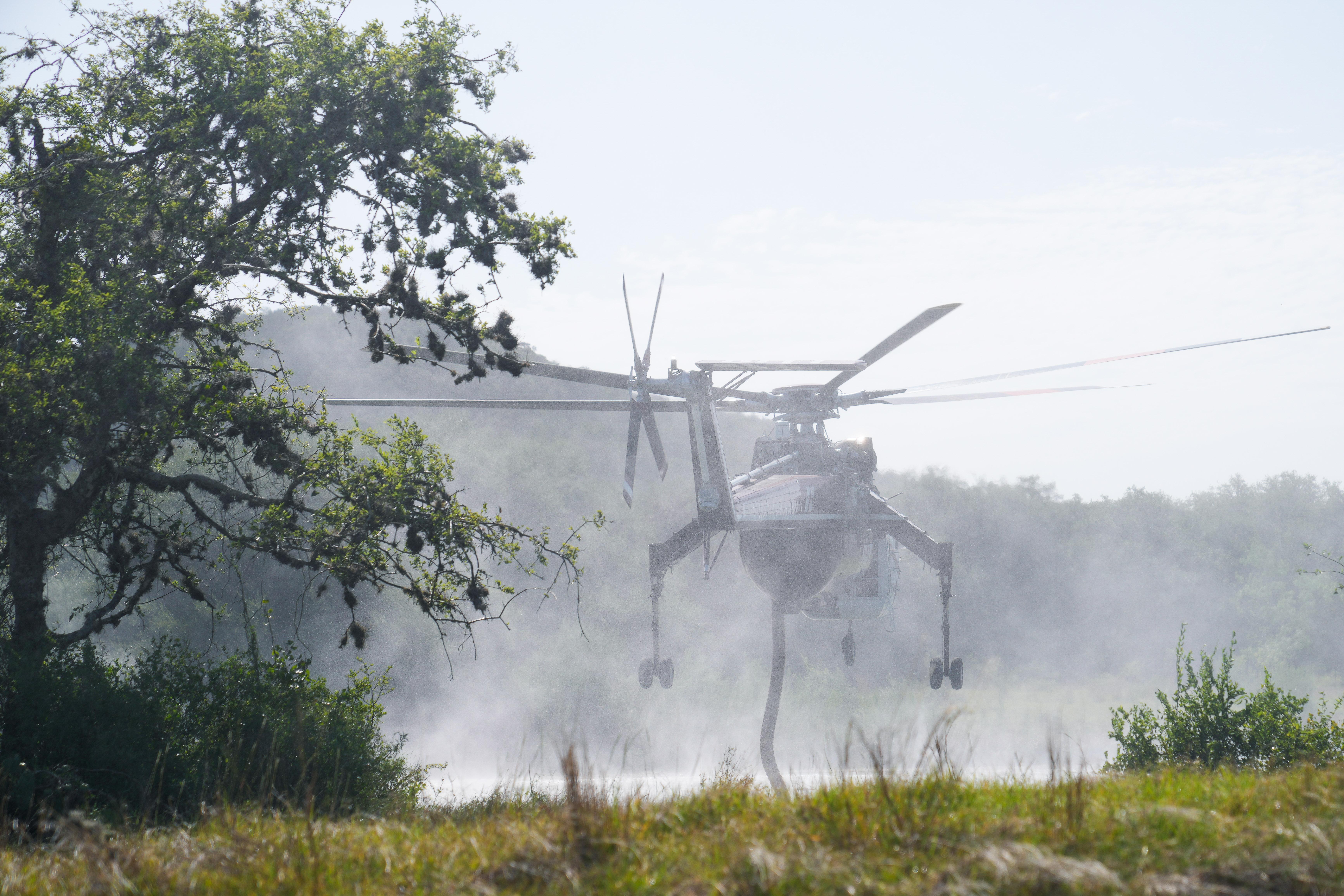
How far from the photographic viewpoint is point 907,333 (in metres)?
16.9

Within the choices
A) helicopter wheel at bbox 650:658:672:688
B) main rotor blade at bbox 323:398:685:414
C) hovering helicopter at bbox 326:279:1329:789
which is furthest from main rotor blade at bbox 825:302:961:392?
helicopter wheel at bbox 650:658:672:688

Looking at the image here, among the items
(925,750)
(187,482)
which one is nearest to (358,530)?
(187,482)

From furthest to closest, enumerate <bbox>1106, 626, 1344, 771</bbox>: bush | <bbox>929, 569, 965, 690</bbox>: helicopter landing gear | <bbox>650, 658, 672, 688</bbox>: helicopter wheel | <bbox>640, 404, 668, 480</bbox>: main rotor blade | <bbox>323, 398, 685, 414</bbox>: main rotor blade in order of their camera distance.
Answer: <bbox>929, 569, 965, 690</bbox>: helicopter landing gear, <bbox>650, 658, 672, 688</bbox>: helicopter wheel, <bbox>640, 404, 668, 480</bbox>: main rotor blade, <bbox>323, 398, 685, 414</bbox>: main rotor blade, <bbox>1106, 626, 1344, 771</bbox>: bush

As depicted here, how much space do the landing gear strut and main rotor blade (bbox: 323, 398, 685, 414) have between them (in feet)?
13.1

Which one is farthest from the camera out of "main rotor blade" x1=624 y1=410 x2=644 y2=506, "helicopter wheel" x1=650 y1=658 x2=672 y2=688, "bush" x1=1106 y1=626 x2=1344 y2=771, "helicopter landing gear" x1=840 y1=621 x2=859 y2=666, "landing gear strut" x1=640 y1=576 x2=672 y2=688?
"helicopter landing gear" x1=840 y1=621 x2=859 y2=666

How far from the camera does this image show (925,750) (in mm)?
5223

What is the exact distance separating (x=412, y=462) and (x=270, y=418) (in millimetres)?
1932

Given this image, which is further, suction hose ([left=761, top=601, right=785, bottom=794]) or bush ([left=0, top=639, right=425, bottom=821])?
suction hose ([left=761, top=601, right=785, bottom=794])

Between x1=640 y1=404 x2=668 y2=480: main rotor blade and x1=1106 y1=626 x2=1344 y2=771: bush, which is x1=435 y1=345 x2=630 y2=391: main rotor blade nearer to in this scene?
x1=640 y1=404 x2=668 y2=480: main rotor blade

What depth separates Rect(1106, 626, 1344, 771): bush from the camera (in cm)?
1241

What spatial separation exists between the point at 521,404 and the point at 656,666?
24.4 feet

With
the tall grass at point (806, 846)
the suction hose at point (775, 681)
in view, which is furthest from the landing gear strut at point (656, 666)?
the tall grass at point (806, 846)

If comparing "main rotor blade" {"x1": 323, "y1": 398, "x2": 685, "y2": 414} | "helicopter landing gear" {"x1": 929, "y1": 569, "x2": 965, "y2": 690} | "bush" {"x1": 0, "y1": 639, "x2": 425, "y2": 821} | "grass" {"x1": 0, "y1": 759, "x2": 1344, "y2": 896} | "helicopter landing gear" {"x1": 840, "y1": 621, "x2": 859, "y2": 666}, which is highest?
"main rotor blade" {"x1": 323, "y1": 398, "x2": 685, "y2": 414}

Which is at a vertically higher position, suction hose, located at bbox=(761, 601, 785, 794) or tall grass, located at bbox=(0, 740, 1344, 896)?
tall grass, located at bbox=(0, 740, 1344, 896)
